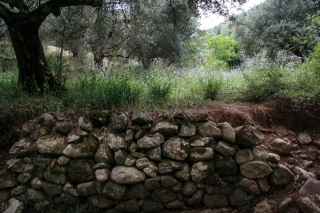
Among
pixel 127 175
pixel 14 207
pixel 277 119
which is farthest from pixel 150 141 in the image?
pixel 277 119

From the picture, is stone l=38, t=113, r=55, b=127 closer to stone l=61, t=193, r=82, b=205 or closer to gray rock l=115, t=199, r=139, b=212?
stone l=61, t=193, r=82, b=205

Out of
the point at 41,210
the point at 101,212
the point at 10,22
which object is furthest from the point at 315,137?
the point at 10,22

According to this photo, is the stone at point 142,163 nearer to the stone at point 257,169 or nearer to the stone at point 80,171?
the stone at point 80,171

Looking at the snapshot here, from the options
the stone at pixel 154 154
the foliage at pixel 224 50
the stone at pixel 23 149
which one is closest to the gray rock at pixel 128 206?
the stone at pixel 154 154

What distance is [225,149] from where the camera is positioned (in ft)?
10.7

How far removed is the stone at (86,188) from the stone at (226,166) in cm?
181

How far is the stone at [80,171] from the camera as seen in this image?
324cm

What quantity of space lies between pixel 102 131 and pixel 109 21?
319 cm

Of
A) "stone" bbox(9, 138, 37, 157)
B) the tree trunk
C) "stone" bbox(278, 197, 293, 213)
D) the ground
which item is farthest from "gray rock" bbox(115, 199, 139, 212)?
the tree trunk

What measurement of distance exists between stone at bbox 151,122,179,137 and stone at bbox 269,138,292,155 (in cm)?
158

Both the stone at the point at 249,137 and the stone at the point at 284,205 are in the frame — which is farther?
the stone at the point at 249,137

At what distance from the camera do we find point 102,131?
3.43 meters

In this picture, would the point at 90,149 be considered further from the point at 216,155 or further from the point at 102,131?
the point at 216,155

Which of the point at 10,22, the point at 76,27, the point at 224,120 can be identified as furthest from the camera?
the point at 76,27
